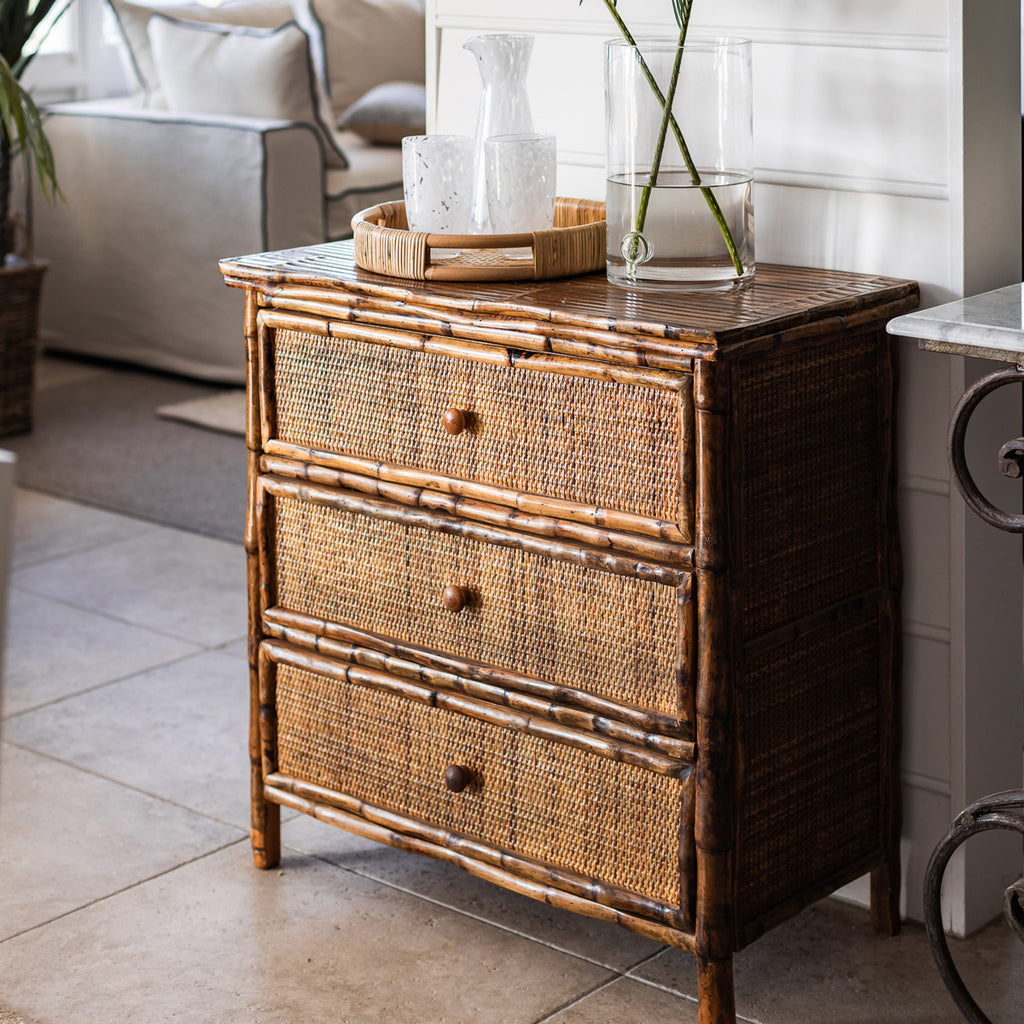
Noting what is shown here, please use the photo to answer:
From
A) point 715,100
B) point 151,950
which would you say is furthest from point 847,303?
point 151,950

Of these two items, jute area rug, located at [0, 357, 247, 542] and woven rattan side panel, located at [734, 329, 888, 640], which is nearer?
woven rattan side panel, located at [734, 329, 888, 640]

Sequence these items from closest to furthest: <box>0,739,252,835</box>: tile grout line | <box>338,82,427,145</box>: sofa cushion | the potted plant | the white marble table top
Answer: the white marble table top, <box>0,739,252,835</box>: tile grout line, the potted plant, <box>338,82,427,145</box>: sofa cushion

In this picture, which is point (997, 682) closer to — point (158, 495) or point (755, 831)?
point (755, 831)

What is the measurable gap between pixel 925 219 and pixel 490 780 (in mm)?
748

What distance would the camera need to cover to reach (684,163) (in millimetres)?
1612

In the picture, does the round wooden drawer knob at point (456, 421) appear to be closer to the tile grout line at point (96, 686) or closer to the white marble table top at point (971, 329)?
the white marble table top at point (971, 329)

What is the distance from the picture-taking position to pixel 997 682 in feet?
5.68

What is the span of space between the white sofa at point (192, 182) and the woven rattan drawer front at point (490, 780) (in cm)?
242

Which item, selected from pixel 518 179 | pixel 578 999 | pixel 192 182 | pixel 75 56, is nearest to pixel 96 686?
pixel 578 999

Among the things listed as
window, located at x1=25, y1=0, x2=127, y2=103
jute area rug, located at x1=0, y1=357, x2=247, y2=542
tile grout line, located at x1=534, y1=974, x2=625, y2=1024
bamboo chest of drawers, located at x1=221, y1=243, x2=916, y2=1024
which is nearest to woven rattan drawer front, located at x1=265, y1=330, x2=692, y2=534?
bamboo chest of drawers, located at x1=221, y1=243, x2=916, y2=1024

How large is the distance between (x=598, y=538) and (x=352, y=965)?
586 millimetres

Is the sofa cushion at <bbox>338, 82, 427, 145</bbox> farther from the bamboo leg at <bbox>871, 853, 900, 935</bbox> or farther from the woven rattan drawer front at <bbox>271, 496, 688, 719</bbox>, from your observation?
the bamboo leg at <bbox>871, 853, 900, 935</bbox>

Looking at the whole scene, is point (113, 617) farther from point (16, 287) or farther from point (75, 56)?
point (75, 56)

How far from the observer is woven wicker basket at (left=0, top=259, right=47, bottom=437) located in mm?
3748
